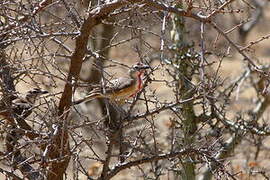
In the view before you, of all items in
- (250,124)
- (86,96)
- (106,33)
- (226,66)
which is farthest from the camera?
(226,66)

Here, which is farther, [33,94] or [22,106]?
[33,94]

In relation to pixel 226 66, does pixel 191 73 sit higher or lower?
lower

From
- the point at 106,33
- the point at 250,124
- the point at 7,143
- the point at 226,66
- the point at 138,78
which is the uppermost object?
the point at 226,66

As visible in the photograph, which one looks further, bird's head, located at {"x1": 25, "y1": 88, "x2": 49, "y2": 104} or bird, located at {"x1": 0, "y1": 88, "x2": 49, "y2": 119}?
bird's head, located at {"x1": 25, "y1": 88, "x2": 49, "y2": 104}

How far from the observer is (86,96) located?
24.4 feet

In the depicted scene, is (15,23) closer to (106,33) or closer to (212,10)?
(212,10)

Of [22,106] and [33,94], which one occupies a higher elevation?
[33,94]

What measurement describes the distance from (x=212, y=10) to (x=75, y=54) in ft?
4.18

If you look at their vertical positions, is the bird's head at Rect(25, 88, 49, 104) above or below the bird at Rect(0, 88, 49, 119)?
above

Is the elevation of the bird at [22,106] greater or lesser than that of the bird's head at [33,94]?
lesser

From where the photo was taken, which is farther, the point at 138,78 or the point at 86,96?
the point at 138,78

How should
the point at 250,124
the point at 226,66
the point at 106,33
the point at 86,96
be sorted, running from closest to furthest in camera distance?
the point at 86,96
the point at 250,124
the point at 106,33
the point at 226,66

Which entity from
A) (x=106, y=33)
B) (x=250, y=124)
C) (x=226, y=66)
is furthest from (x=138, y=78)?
(x=226, y=66)

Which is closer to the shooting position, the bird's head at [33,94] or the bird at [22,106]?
the bird at [22,106]
